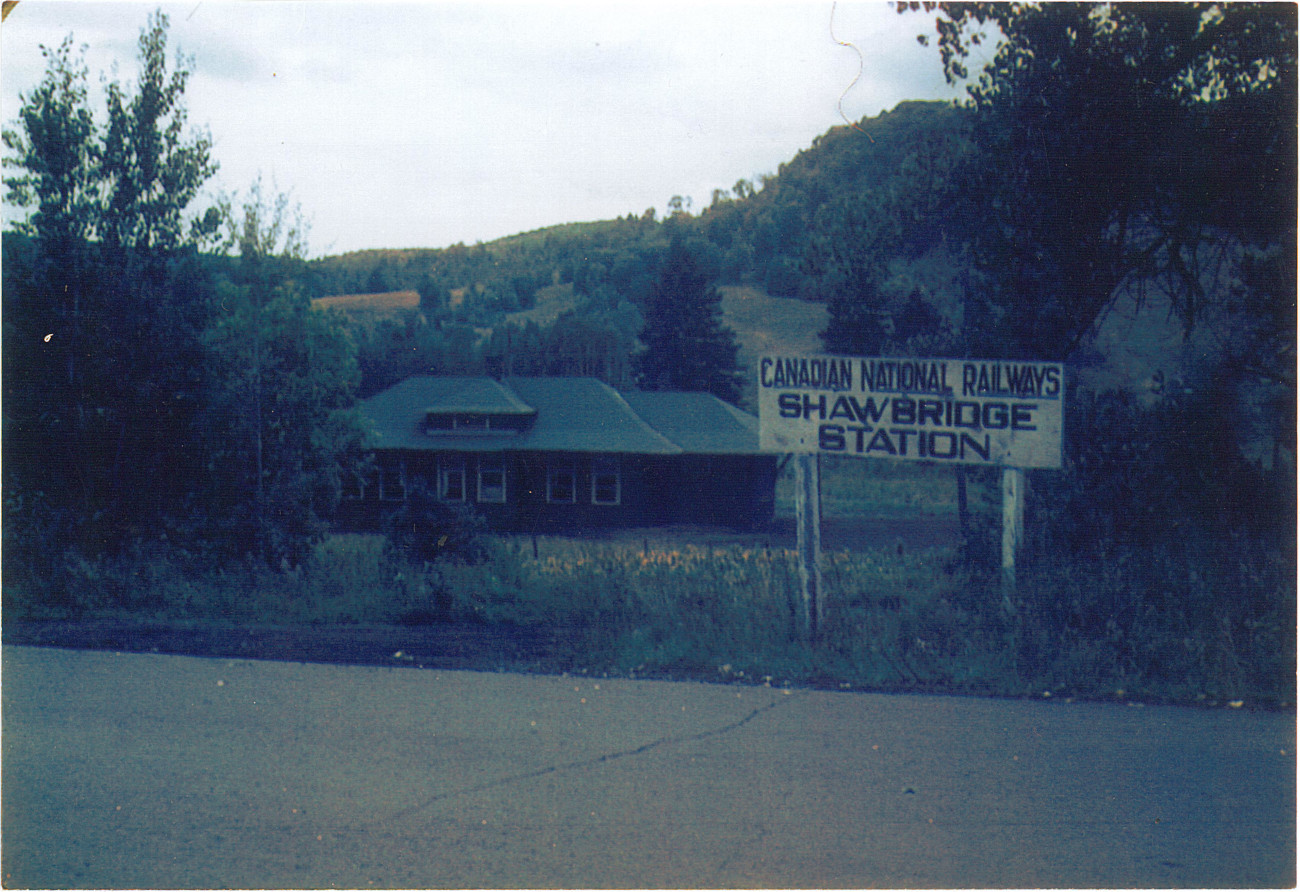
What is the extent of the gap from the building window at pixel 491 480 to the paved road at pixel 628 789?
23.0 meters

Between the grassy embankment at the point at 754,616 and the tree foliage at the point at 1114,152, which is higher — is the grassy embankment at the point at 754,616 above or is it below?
below

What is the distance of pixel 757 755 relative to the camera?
18.7ft

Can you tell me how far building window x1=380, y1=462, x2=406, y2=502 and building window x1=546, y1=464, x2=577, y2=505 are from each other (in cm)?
470

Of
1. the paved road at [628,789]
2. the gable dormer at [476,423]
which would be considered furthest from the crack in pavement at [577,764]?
the gable dormer at [476,423]

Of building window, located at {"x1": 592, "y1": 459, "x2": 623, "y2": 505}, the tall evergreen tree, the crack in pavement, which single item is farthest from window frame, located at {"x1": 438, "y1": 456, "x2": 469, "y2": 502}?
the crack in pavement

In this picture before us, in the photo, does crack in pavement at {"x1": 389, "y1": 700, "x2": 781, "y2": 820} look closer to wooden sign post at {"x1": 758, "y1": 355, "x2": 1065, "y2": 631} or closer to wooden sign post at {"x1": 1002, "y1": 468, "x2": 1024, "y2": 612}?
wooden sign post at {"x1": 758, "y1": 355, "x2": 1065, "y2": 631}

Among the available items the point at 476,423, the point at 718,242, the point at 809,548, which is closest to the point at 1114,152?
the point at 809,548

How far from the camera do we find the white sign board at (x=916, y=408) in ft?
27.3

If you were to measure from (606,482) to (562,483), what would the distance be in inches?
54.4

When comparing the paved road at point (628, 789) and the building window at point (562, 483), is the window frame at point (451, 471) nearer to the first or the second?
the building window at point (562, 483)

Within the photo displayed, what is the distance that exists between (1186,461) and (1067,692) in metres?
3.17

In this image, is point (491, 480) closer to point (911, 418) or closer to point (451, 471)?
point (451, 471)

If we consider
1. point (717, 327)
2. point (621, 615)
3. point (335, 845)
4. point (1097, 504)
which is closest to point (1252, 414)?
point (1097, 504)

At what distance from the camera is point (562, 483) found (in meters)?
30.0
